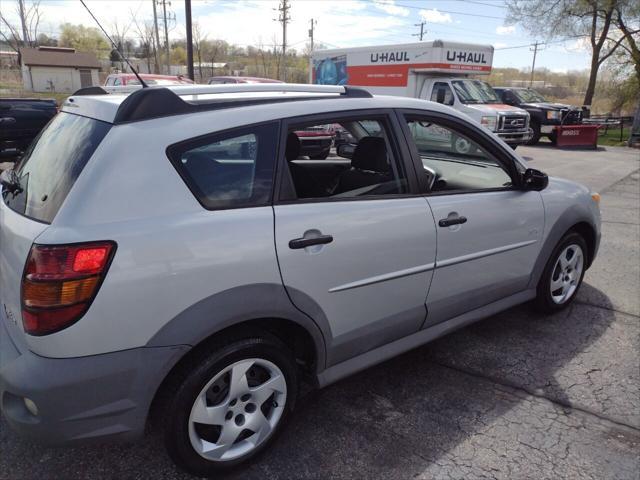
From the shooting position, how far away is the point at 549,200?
11.4 feet

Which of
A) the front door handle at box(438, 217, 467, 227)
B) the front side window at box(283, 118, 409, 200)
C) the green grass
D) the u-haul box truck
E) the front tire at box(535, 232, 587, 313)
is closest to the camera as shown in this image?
the front side window at box(283, 118, 409, 200)

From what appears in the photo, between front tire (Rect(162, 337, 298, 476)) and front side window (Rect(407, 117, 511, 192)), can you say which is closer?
front tire (Rect(162, 337, 298, 476))

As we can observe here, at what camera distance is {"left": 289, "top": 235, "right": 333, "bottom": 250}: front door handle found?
2.17m

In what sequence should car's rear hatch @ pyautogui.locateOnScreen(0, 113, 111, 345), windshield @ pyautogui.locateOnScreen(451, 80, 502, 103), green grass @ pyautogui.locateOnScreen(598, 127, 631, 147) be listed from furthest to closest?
green grass @ pyautogui.locateOnScreen(598, 127, 631, 147), windshield @ pyautogui.locateOnScreen(451, 80, 502, 103), car's rear hatch @ pyautogui.locateOnScreen(0, 113, 111, 345)

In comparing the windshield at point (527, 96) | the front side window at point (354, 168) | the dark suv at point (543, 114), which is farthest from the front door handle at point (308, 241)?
the windshield at point (527, 96)

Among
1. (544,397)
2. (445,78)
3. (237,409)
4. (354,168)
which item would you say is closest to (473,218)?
(354,168)

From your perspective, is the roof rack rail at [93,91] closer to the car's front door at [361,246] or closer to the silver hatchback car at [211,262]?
the silver hatchback car at [211,262]

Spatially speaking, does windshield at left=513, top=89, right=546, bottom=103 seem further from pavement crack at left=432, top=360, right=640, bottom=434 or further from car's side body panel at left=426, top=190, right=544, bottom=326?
pavement crack at left=432, top=360, right=640, bottom=434

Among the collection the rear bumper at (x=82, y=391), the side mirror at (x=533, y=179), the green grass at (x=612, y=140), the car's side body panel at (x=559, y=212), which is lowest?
the green grass at (x=612, y=140)

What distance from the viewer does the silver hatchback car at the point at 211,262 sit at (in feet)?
5.91

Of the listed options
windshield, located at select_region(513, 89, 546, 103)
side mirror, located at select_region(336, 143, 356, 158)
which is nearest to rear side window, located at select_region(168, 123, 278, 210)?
side mirror, located at select_region(336, 143, 356, 158)

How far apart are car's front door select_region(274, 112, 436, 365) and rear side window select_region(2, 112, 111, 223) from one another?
32.6 inches

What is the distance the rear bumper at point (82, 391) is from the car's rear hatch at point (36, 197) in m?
0.18

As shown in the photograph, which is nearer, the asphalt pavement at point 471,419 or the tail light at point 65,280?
the tail light at point 65,280
